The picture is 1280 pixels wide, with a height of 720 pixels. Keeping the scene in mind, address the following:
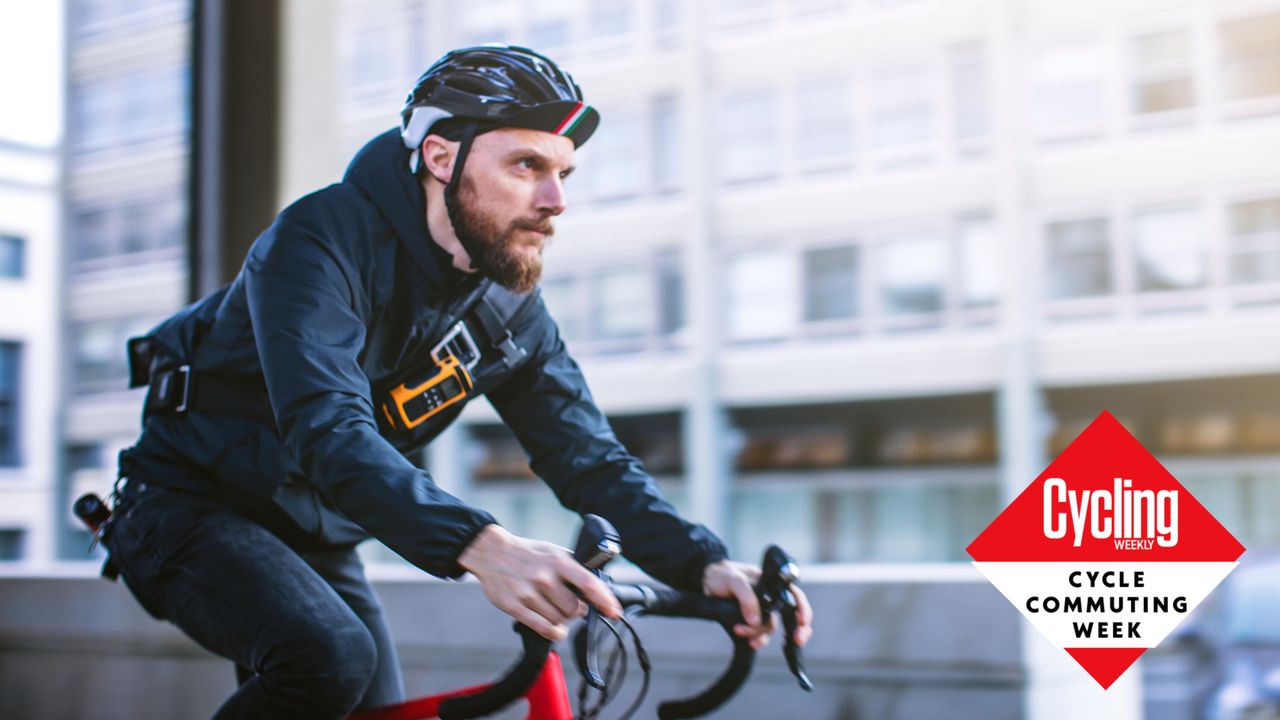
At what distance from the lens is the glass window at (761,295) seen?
18375 millimetres

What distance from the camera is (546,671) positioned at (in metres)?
1.66

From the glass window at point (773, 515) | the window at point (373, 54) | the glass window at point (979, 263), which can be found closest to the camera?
the window at point (373, 54)

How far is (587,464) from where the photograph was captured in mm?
1970

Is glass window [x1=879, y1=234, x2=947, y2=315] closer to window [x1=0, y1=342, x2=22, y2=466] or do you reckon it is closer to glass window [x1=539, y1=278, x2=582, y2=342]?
glass window [x1=539, y1=278, x2=582, y2=342]

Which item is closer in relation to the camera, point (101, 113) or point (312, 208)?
point (312, 208)

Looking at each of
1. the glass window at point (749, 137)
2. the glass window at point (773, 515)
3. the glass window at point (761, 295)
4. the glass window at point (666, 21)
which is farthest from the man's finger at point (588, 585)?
the glass window at point (773, 515)

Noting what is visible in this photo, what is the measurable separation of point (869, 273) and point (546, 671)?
655 inches

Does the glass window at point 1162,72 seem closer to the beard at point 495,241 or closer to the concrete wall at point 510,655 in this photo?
the concrete wall at point 510,655

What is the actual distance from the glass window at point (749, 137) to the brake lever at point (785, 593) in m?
17.1

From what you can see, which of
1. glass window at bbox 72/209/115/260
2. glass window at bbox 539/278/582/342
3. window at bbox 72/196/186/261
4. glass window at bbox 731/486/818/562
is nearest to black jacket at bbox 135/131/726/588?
window at bbox 72/196/186/261

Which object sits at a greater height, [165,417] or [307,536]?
[165,417]

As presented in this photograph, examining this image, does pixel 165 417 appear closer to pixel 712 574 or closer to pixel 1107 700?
pixel 712 574

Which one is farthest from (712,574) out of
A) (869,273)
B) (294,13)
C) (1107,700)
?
(869,273)

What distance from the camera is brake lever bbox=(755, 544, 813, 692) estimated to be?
1699 mm
